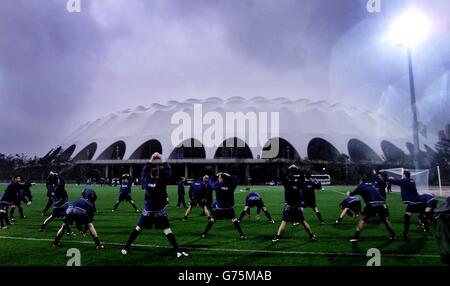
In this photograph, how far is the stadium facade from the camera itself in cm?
8431

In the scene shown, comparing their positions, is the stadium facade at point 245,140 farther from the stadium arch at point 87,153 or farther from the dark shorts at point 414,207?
the dark shorts at point 414,207

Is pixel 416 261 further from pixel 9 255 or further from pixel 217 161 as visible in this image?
pixel 217 161

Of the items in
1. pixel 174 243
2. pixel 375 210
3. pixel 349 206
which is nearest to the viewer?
pixel 174 243

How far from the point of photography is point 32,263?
29.4ft

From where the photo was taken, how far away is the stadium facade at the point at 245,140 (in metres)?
84.3

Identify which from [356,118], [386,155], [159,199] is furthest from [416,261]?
[356,118]

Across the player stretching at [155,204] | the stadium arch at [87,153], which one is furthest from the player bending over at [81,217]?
the stadium arch at [87,153]

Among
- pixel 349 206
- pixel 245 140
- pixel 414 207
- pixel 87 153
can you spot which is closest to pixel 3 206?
pixel 349 206

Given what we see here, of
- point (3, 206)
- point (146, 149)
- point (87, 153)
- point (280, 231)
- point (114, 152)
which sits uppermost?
point (146, 149)

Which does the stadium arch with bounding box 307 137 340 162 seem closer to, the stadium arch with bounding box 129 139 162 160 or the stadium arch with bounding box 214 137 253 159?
the stadium arch with bounding box 214 137 253 159

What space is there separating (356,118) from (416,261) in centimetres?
9712

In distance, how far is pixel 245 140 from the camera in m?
84.1

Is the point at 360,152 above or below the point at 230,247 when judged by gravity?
above

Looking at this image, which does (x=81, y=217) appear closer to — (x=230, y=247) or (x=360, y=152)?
(x=230, y=247)
